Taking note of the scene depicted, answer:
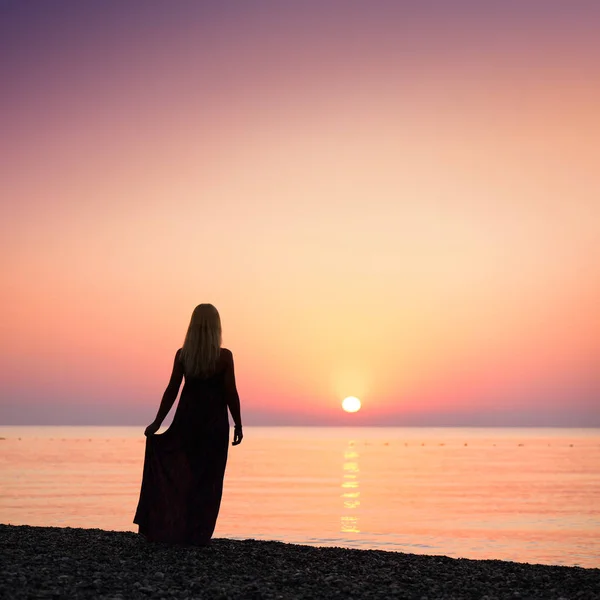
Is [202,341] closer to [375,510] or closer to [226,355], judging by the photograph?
[226,355]

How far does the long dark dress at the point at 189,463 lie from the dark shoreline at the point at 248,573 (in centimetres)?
37

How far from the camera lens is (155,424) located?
1357 centimetres

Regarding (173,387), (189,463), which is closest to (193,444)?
(189,463)

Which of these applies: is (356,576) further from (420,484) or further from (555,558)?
(420,484)

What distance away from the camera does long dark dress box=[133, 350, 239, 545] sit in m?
13.5

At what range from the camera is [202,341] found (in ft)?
43.8

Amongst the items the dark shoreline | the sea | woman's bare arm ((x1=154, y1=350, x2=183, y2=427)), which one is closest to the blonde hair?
woman's bare arm ((x1=154, y1=350, x2=183, y2=427))

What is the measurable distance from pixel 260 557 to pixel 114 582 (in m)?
3.18

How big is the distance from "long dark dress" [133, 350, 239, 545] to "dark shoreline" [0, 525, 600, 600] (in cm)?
37

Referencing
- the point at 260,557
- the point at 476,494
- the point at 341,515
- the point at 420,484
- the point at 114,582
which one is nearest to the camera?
the point at 114,582

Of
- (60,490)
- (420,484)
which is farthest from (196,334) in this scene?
(420,484)

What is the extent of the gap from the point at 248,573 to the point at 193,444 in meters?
2.58

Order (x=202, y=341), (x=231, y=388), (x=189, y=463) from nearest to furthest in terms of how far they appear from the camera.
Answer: (x=202, y=341), (x=231, y=388), (x=189, y=463)

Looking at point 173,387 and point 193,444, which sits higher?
point 173,387
